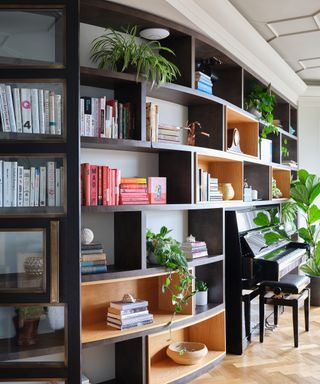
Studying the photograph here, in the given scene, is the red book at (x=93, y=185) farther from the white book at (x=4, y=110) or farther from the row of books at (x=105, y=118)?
the white book at (x=4, y=110)

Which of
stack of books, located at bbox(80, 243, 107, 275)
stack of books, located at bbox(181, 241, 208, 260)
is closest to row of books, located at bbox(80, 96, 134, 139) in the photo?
stack of books, located at bbox(80, 243, 107, 275)

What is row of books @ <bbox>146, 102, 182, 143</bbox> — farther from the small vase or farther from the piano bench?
the piano bench

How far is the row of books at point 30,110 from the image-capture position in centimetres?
213

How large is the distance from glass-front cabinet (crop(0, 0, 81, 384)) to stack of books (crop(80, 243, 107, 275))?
0.45 m

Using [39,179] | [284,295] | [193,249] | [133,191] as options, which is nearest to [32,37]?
[39,179]

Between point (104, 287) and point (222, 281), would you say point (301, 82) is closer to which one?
point (222, 281)

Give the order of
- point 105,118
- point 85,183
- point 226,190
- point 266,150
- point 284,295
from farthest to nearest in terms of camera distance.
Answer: point 266,150, point 284,295, point 226,190, point 105,118, point 85,183

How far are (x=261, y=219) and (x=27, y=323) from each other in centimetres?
261

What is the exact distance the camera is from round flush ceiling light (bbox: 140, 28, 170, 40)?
118 inches

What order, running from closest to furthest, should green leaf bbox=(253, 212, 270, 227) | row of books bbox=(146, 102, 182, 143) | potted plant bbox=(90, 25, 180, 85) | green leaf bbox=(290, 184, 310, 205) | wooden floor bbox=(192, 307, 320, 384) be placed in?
potted plant bbox=(90, 25, 180, 85) < row of books bbox=(146, 102, 182, 143) < wooden floor bbox=(192, 307, 320, 384) < green leaf bbox=(253, 212, 270, 227) < green leaf bbox=(290, 184, 310, 205)

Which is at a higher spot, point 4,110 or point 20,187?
point 4,110

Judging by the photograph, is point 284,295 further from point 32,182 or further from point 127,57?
point 32,182

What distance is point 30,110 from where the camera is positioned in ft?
7.08

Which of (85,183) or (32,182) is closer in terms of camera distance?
(32,182)
